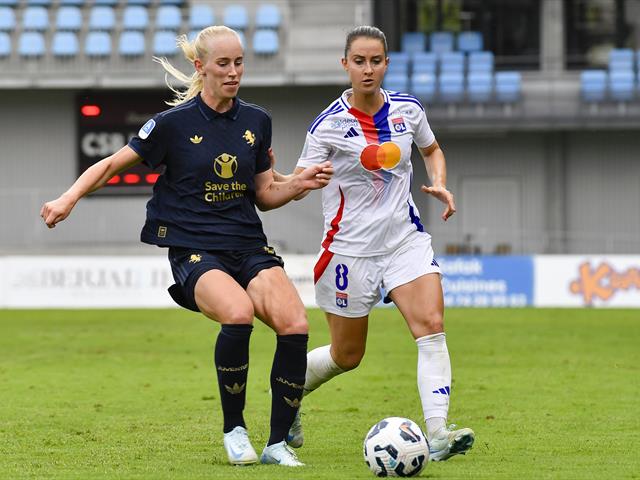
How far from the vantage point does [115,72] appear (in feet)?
98.6

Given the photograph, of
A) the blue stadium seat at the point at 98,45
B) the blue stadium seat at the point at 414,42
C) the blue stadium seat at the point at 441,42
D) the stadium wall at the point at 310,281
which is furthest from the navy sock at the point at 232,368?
the blue stadium seat at the point at 441,42

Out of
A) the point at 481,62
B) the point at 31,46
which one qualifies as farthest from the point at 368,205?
the point at 481,62

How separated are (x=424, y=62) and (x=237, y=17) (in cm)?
464

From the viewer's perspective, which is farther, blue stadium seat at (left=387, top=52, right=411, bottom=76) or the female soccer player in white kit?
blue stadium seat at (left=387, top=52, right=411, bottom=76)

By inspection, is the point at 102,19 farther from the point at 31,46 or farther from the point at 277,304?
the point at 277,304

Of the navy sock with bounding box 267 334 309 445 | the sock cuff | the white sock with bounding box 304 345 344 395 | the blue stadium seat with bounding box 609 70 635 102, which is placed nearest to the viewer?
the navy sock with bounding box 267 334 309 445

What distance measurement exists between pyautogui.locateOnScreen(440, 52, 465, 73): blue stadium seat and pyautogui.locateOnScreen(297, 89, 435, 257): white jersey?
24.2 metres

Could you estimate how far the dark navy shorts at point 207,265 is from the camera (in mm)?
7056

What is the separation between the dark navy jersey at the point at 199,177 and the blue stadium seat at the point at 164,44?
77.2 feet

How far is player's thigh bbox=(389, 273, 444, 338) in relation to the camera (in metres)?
7.31

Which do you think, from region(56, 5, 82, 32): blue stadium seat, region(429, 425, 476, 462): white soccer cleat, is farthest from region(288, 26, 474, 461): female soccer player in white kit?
region(56, 5, 82, 32): blue stadium seat

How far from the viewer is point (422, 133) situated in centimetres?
781

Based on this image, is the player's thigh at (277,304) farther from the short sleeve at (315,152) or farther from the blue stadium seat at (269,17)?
the blue stadium seat at (269,17)

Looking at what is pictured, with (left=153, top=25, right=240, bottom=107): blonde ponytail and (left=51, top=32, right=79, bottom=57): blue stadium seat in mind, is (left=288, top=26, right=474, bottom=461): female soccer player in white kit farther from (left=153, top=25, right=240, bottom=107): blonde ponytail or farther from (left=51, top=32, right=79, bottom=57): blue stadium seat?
(left=51, top=32, right=79, bottom=57): blue stadium seat
